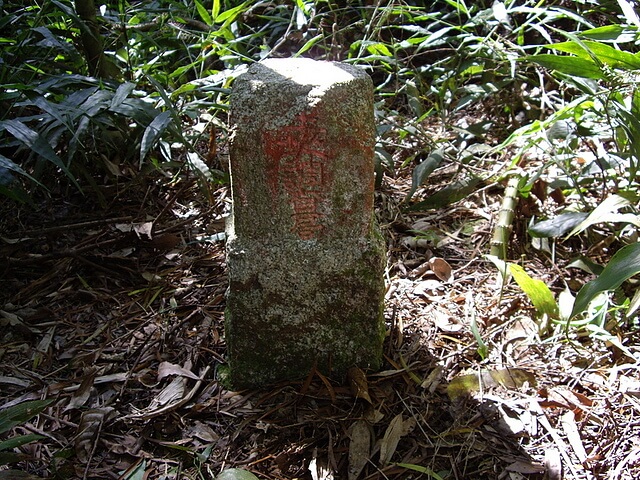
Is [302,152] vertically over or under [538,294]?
over

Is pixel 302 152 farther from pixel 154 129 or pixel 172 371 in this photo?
pixel 172 371

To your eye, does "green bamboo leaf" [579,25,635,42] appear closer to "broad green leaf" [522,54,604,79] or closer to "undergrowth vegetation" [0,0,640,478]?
"undergrowth vegetation" [0,0,640,478]

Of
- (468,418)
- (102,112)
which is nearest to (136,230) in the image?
(102,112)

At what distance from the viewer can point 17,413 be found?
133 centimetres

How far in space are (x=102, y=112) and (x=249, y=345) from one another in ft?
2.87

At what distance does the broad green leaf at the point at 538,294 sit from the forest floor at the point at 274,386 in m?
0.05

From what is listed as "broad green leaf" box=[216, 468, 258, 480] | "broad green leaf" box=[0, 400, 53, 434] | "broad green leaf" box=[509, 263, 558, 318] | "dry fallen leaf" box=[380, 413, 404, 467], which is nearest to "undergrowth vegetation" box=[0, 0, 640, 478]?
"broad green leaf" box=[509, 263, 558, 318]

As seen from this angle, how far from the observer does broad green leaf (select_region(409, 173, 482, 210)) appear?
2203mm

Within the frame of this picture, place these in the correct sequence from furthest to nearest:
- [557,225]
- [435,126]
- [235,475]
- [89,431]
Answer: [435,126] → [557,225] → [89,431] → [235,475]

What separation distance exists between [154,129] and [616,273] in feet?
4.17

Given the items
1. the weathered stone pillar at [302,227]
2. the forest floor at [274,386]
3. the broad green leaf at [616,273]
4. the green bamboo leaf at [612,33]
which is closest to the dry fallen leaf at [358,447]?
the forest floor at [274,386]

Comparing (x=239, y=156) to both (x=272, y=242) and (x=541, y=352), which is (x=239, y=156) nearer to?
(x=272, y=242)

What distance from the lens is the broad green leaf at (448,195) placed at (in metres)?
2.20

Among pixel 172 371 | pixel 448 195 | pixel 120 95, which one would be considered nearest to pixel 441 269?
pixel 448 195
